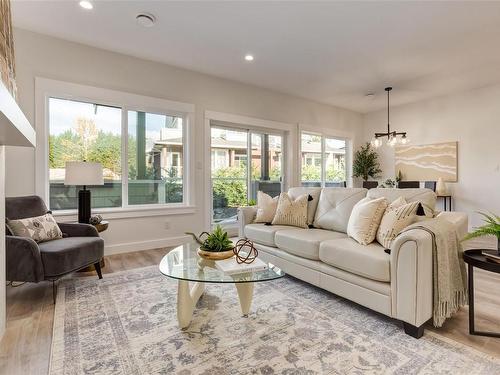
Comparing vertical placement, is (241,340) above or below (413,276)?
below

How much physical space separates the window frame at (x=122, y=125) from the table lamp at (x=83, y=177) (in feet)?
1.72

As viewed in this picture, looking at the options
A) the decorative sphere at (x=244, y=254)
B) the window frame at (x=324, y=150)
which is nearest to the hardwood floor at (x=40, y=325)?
the decorative sphere at (x=244, y=254)

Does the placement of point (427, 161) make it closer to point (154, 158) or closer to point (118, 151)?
point (154, 158)

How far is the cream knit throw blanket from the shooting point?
1.82m

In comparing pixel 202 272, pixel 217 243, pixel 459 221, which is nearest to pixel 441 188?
pixel 459 221

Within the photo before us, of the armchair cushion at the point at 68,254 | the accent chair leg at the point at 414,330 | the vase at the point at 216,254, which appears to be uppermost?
the vase at the point at 216,254

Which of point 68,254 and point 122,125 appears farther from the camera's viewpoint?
point 122,125

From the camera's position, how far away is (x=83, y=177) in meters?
3.08

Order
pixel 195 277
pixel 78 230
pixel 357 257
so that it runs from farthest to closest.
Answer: pixel 78 230
pixel 357 257
pixel 195 277

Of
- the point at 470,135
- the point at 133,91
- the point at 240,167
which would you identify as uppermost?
the point at 133,91

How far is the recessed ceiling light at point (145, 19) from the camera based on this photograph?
3.00 metres

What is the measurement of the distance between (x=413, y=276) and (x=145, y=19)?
3.50 meters

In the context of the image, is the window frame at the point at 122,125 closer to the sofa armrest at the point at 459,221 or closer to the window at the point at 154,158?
the window at the point at 154,158

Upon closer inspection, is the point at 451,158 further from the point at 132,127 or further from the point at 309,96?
the point at 132,127
